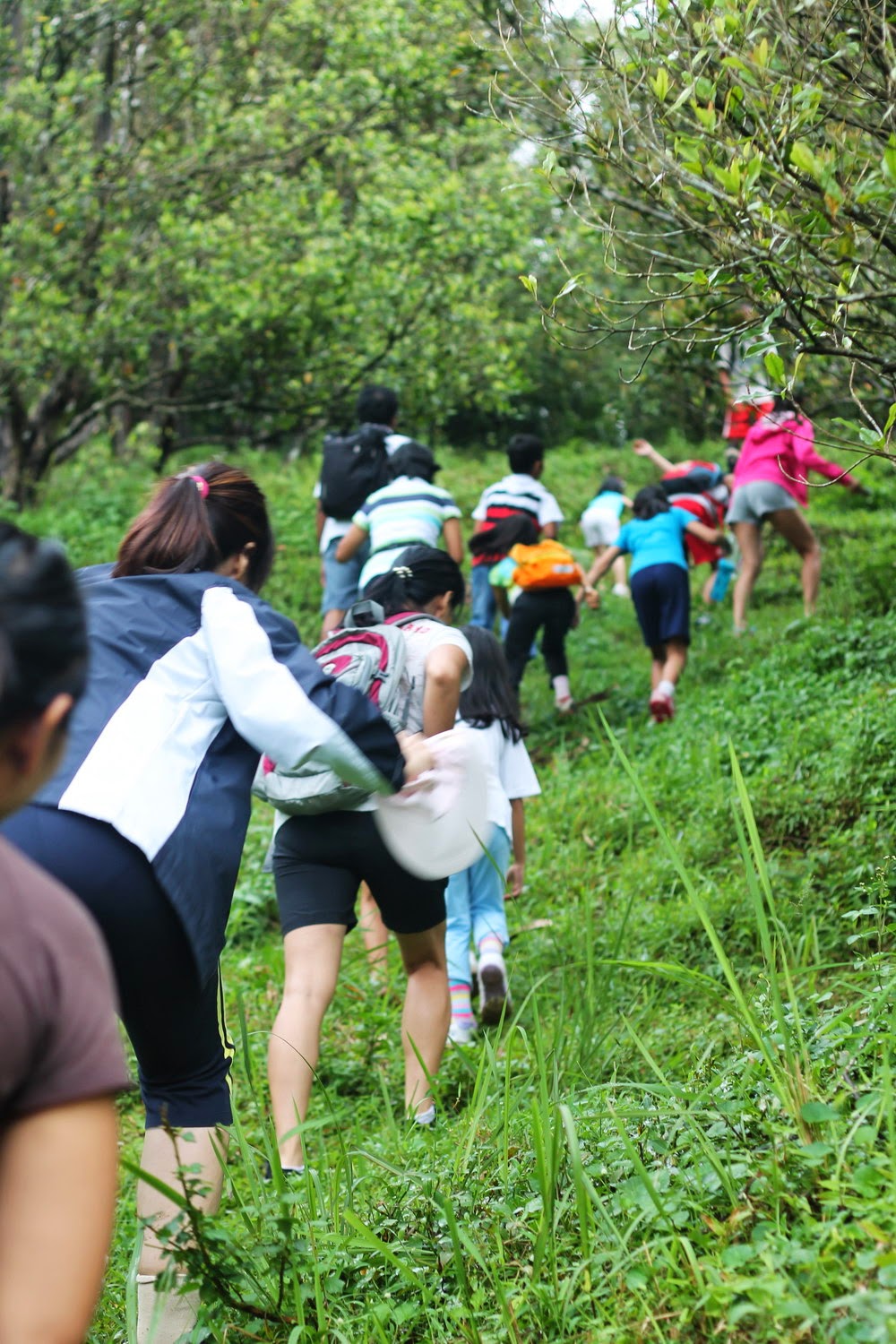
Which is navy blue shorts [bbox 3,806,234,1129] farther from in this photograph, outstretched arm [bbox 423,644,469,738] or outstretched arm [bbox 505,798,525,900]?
outstretched arm [bbox 505,798,525,900]

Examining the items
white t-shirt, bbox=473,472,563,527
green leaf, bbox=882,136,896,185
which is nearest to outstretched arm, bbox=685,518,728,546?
white t-shirt, bbox=473,472,563,527

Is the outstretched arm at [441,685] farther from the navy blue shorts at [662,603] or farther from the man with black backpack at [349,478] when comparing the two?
the navy blue shorts at [662,603]

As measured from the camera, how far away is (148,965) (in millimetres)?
2646

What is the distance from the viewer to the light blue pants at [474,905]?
16.7ft

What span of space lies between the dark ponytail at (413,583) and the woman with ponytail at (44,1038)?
123 inches

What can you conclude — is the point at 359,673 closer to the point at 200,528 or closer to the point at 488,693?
the point at 200,528

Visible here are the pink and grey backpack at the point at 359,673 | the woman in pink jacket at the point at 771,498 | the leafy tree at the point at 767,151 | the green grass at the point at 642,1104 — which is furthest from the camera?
the woman in pink jacket at the point at 771,498

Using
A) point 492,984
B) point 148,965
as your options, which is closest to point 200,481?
point 148,965

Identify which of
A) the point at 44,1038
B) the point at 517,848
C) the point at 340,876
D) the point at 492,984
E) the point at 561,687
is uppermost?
the point at 44,1038

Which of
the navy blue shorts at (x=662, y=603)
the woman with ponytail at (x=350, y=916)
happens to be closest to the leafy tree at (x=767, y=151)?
the woman with ponytail at (x=350, y=916)

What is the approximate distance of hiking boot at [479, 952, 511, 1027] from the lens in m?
4.87

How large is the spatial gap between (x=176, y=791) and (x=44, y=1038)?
1.25 meters

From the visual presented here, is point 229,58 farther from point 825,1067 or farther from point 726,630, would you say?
point 825,1067

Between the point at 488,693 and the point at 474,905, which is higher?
the point at 488,693
